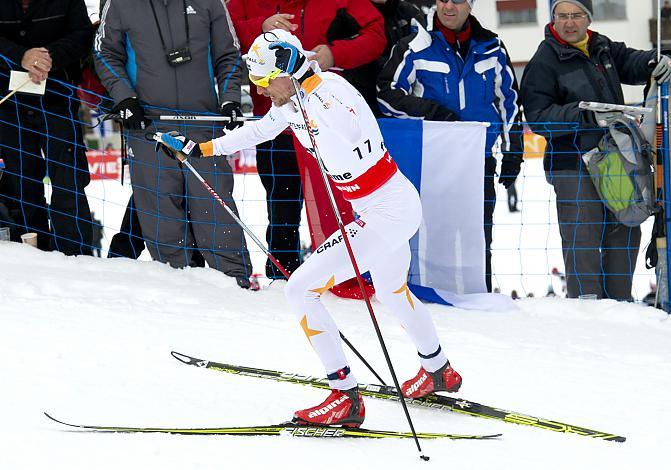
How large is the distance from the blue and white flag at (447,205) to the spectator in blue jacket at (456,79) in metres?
0.10

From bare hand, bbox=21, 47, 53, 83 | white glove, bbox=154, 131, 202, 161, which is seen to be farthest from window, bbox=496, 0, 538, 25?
white glove, bbox=154, 131, 202, 161

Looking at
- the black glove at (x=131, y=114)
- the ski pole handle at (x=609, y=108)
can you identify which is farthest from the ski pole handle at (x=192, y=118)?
the ski pole handle at (x=609, y=108)

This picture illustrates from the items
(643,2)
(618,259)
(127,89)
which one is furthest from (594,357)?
(643,2)

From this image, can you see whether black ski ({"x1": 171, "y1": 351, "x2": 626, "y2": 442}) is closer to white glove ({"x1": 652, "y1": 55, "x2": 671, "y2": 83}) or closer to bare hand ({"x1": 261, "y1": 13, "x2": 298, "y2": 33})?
bare hand ({"x1": 261, "y1": 13, "x2": 298, "y2": 33})

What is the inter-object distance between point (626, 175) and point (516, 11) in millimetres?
19269

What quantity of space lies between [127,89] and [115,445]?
2.77 m

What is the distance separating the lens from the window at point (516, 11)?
950 inches

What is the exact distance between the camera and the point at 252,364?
15.9 feet

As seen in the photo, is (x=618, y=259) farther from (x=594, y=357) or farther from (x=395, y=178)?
(x=395, y=178)

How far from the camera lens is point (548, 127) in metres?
6.11

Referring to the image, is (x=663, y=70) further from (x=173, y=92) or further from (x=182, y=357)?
(x=182, y=357)

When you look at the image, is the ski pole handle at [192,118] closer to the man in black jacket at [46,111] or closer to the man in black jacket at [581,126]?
the man in black jacket at [46,111]

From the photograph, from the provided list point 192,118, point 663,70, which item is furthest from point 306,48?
point 663,70

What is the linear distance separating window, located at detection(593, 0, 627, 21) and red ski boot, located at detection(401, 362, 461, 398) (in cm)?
2122
